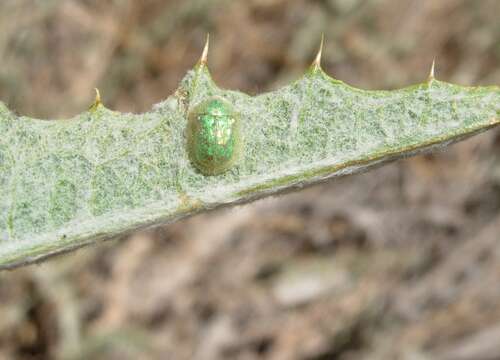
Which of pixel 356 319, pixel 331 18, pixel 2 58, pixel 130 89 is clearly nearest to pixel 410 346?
pixel 356 319

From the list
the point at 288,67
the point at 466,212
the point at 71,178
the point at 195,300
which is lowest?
the point at 71,178

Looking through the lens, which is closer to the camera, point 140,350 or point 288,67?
point 140,350

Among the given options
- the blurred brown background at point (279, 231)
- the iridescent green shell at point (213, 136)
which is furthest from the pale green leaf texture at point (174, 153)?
the blurred brown background at point (279, 231)

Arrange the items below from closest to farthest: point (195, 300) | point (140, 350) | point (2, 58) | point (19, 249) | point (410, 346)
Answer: point (19, 249) < point (2, 58) < point (140, 350) < point (195, 300) < point (410, 346)

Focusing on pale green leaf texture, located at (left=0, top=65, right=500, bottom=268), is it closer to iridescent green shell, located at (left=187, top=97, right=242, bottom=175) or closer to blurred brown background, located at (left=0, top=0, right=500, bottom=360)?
iridescent green shell, located at (left=187, top=97, right=242, bottom=175)

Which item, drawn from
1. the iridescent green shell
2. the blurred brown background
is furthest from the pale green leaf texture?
the blurred brown background

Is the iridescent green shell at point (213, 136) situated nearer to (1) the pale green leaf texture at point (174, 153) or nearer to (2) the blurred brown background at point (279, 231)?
(1) the pale green leaf texture at point (174, 153)

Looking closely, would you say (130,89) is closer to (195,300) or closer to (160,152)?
(195,300)
